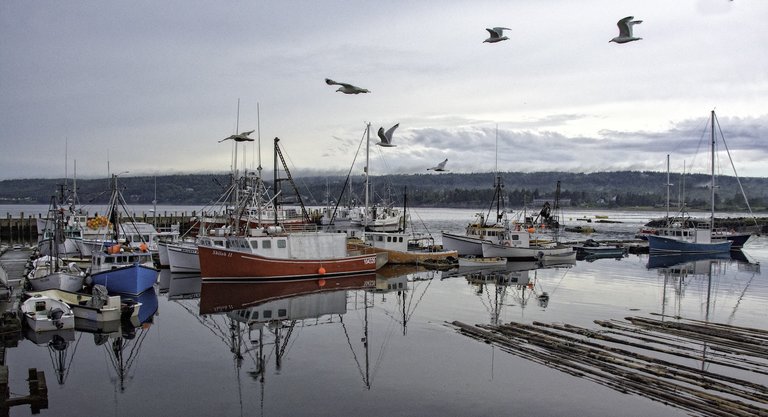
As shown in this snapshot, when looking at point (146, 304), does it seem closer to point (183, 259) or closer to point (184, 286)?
point (184, 286)

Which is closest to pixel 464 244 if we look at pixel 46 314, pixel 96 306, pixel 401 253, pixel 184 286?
pixel 401 253

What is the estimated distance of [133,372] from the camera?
17.2 meters

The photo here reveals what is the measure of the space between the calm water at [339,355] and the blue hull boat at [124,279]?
737 mm

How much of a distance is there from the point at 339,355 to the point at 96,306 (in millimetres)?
9383

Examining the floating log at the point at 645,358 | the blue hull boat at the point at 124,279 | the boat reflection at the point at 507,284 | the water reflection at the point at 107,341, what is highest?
the blue hull boat at the point at 124,279

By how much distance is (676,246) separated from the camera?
2215 inches

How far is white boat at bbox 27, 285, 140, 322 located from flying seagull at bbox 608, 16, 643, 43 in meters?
19.3

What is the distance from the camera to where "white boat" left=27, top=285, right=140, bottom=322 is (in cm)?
2231

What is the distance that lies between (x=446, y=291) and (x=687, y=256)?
3287 centimetres

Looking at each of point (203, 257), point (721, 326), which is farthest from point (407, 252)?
point (721, 326)

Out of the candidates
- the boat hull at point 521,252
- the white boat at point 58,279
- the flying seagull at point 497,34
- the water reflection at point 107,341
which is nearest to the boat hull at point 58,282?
the white boat at point 58,279

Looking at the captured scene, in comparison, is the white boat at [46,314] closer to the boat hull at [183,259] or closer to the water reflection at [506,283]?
the water reflection at [506,283]

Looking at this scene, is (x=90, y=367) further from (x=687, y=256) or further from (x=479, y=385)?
(x=687, y=256)

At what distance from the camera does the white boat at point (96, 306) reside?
2231 centimetres
